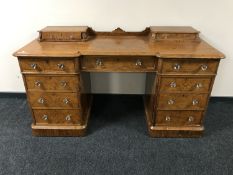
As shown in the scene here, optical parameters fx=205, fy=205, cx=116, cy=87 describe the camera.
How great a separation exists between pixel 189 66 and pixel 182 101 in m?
0.30

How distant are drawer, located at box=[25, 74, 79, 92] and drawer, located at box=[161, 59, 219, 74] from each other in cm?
67

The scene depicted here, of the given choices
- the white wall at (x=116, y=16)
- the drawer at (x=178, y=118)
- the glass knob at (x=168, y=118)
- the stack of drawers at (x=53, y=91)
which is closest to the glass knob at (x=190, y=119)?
the drawer at (x=178, y=118)

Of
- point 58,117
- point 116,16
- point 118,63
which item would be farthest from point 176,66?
point 58,117

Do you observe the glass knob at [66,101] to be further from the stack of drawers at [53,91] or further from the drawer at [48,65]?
the drawer at [48,65]

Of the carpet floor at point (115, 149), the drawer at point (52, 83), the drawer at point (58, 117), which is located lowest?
the carpet floor at point (115, 149)

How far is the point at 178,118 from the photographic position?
1.69 meters

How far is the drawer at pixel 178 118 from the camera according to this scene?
1.66 meters

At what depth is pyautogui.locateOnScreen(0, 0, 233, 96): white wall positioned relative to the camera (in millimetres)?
1813

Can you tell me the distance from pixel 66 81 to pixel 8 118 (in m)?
0.87

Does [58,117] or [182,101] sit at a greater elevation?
[182,101]

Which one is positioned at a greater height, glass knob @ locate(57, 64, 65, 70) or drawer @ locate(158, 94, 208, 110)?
glass knob @ locate(57, 64, 65, 70)

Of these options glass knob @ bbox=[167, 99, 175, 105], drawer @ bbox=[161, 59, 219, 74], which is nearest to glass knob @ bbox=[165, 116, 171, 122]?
glass knob @ bbox=[167, 99, 175, 105]

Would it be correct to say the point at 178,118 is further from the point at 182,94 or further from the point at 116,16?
the point at 116,16

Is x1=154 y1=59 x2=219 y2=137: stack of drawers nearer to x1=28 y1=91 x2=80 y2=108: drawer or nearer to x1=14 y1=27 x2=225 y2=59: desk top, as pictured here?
x1=14 y1=27 x2=225 y2=59: desk top
